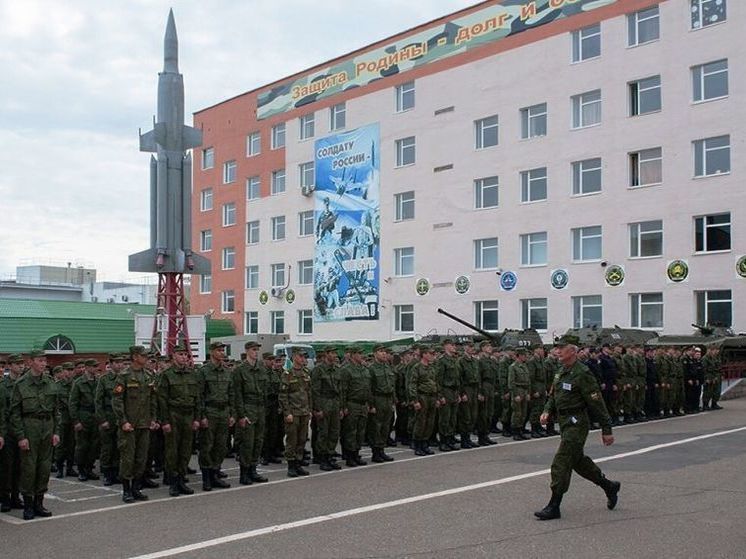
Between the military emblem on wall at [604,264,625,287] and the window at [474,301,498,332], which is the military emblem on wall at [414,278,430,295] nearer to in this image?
the window at [474,301,498,332]

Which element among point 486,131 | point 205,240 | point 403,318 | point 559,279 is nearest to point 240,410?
point 559,279

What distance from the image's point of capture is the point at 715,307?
95.0ft

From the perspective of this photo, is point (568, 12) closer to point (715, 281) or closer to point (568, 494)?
point (715, 281)

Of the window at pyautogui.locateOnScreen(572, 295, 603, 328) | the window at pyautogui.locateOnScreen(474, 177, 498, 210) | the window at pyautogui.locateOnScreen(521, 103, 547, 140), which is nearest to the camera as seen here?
the window at pyautogui.locateOnScreen(572, 295, 603, 328)

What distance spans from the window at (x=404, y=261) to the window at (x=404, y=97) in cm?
666

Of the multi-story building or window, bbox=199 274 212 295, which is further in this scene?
window, bbox=199 274 212 295

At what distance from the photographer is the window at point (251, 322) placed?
48000 millimetres

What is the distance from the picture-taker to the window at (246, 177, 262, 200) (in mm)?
48188

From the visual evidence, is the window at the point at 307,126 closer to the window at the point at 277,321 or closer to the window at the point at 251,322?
the window at the point at 277,321

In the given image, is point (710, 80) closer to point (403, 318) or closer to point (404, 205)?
point (404, 205)

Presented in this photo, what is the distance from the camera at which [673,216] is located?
30203 mm

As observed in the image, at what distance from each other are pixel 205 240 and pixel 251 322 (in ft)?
22.1

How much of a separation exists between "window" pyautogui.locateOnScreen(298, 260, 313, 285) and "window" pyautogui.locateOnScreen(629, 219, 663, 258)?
18715mm

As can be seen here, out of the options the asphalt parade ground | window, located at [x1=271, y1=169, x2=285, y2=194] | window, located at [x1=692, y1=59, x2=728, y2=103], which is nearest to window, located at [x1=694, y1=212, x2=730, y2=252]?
window, located at [x1=692, y1=59, x2=728, y2=103]
